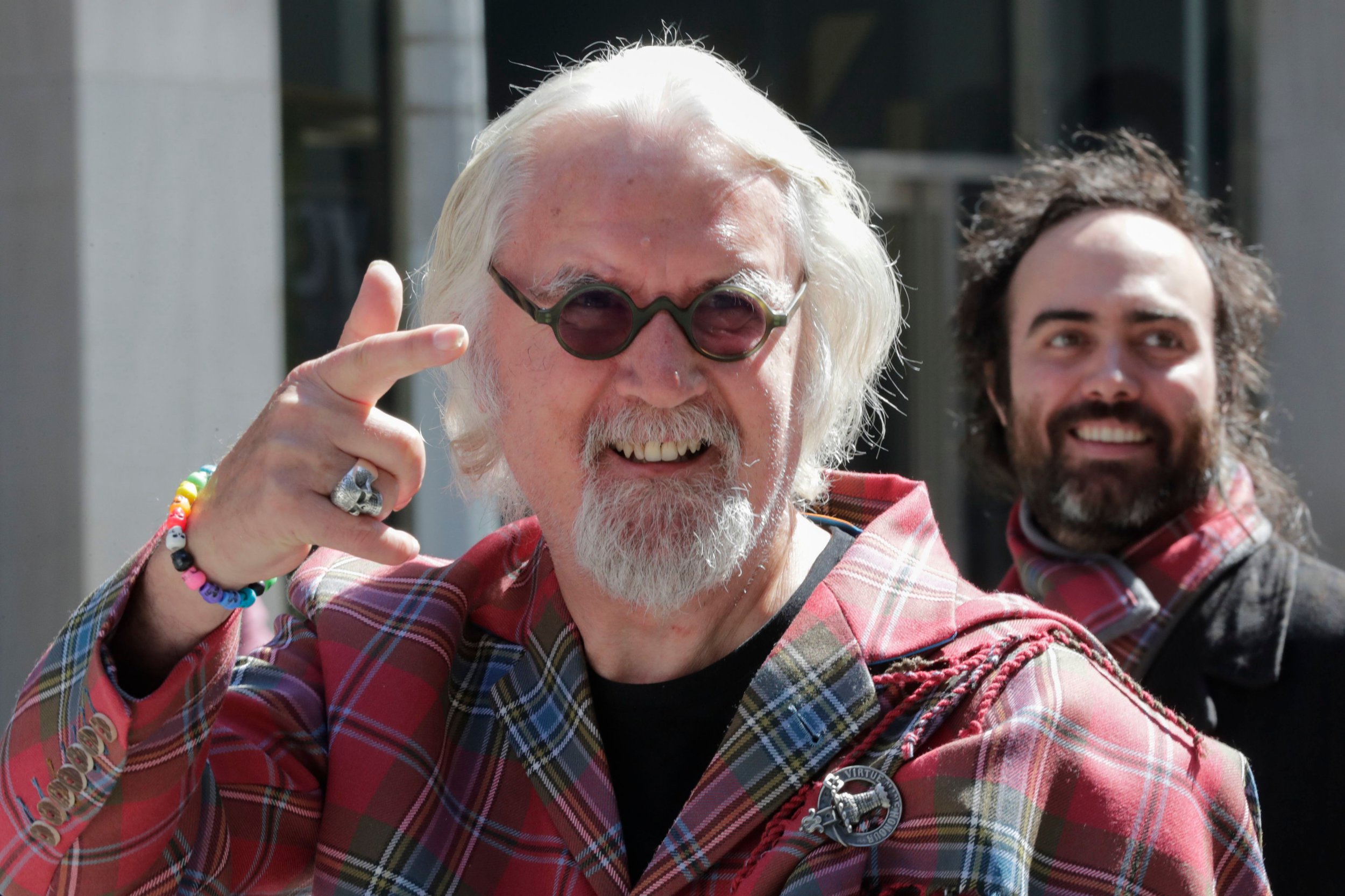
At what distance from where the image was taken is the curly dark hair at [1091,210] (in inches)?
117

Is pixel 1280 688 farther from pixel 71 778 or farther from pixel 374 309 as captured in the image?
pixel 71 778

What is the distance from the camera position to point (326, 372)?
4.71ft

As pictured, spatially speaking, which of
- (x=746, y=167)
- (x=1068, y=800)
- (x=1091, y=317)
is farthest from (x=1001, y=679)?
(x=1091, y=317)

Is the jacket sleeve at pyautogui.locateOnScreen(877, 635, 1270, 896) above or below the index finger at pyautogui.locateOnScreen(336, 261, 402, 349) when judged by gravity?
below

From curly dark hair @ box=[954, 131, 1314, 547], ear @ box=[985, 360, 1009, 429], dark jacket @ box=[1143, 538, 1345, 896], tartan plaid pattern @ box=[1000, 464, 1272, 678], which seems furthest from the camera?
ear @ box=[985, 360, 1009, 429]

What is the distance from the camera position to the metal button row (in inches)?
59.1

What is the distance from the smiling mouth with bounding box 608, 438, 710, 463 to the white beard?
2cm

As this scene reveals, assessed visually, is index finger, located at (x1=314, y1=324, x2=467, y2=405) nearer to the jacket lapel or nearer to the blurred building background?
the jacket lapel

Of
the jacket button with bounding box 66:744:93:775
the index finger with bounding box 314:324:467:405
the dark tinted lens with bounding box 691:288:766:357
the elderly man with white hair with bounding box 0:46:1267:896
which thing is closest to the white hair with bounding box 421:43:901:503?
the elderly man with white hair with bounding box 0:46:1267:896

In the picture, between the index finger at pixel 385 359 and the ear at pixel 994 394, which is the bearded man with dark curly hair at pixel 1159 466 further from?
the index finger at pixel 385 359

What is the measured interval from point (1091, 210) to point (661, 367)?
5.44 feet

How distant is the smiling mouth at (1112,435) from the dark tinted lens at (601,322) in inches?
54.1

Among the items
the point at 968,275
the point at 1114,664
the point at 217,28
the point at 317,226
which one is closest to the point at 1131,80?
the point at 968,275

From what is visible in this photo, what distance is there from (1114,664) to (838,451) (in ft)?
2.27
